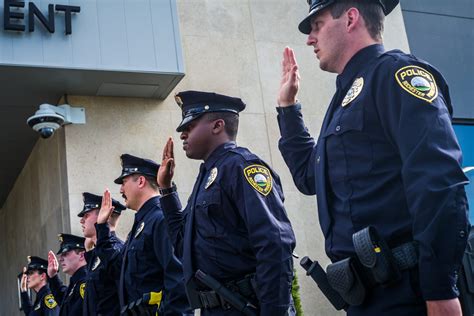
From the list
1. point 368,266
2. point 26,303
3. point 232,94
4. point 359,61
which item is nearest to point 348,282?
point 368,266

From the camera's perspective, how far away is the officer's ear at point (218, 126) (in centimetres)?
428

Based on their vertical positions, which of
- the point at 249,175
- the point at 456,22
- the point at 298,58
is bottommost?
the point at 249,175

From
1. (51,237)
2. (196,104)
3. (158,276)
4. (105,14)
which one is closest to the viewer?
(196,104)

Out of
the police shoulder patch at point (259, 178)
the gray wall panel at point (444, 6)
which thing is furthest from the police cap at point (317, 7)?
the gray wall panel at point (444, 6)

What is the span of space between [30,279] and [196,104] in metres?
5.20

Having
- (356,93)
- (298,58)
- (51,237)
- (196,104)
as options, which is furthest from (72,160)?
(356,93)

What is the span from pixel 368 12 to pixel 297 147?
2.36 feet

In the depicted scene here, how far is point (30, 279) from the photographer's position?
8.65 m

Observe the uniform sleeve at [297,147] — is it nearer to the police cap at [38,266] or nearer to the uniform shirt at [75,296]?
the uniform shirt at [75,296]

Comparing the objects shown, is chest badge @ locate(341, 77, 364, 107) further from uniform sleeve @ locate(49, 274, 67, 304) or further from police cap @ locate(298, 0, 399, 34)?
uniform sleeve @ locate(49, 274, 67, 304)

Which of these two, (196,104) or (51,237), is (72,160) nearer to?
(51,237)

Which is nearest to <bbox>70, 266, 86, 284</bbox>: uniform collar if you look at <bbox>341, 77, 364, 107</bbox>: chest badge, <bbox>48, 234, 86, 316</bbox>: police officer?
<bbox>48, 234, 86, 316</bbox>: police officer

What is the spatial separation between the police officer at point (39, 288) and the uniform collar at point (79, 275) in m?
0.78

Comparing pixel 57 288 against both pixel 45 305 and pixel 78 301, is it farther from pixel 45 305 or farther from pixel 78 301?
pixel 78 301
